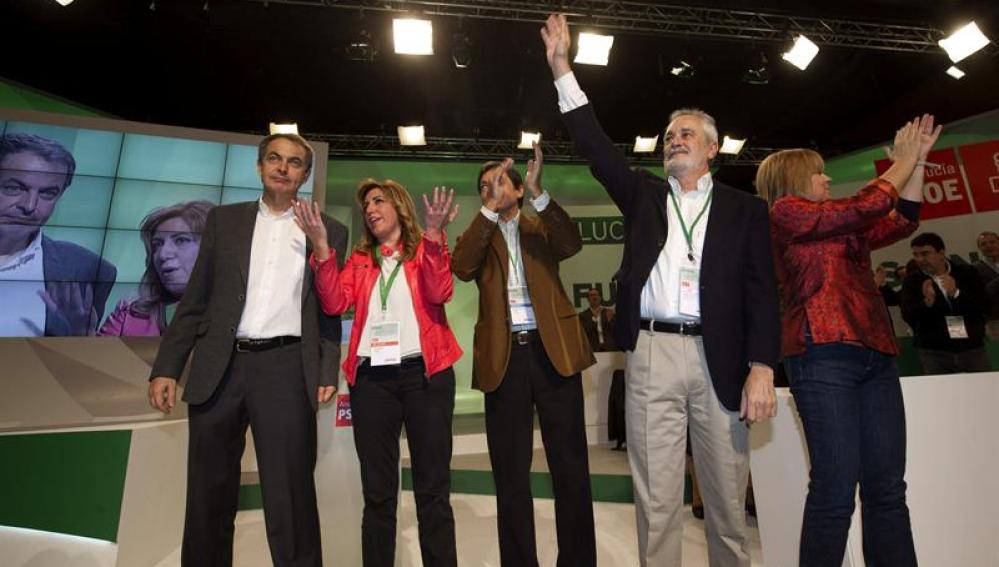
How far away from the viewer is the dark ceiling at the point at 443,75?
5645 millimetres

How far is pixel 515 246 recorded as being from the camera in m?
2.32

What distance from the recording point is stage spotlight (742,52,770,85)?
6.08 m

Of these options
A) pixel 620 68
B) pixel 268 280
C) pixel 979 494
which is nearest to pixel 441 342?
pixel 268 280

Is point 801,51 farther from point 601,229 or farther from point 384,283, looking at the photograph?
point 384,283

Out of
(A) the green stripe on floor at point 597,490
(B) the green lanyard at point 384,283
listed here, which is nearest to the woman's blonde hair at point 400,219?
(B) the green lanyard at point 384,283

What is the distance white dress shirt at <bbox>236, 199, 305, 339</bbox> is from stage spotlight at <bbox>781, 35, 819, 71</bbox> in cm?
563

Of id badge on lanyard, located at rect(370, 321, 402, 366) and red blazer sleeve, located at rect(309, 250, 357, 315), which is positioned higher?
red blazer sleeve, located at rect(309, 250, 357, 315)

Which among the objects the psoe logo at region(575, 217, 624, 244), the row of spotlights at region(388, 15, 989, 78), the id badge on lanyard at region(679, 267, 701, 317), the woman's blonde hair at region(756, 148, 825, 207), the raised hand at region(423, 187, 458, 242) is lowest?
the id badge on lanyard at region(679, 267, 701, 317)

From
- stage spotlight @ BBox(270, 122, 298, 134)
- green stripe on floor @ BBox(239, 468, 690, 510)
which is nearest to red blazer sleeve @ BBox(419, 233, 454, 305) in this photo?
green stripe on floor @ BBox(239, 468, 690, 510)

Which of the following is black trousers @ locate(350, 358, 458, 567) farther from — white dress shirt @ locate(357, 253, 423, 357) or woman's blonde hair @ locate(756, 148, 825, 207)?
woman's blonde hair @ locate(756, 148, 825, 207)

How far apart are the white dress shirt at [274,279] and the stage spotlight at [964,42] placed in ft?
22.4

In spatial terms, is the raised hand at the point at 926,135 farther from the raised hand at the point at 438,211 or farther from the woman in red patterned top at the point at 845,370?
the raised hand at the point at 438,211

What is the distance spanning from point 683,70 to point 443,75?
9.17 ft

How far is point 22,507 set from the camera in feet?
8.47
